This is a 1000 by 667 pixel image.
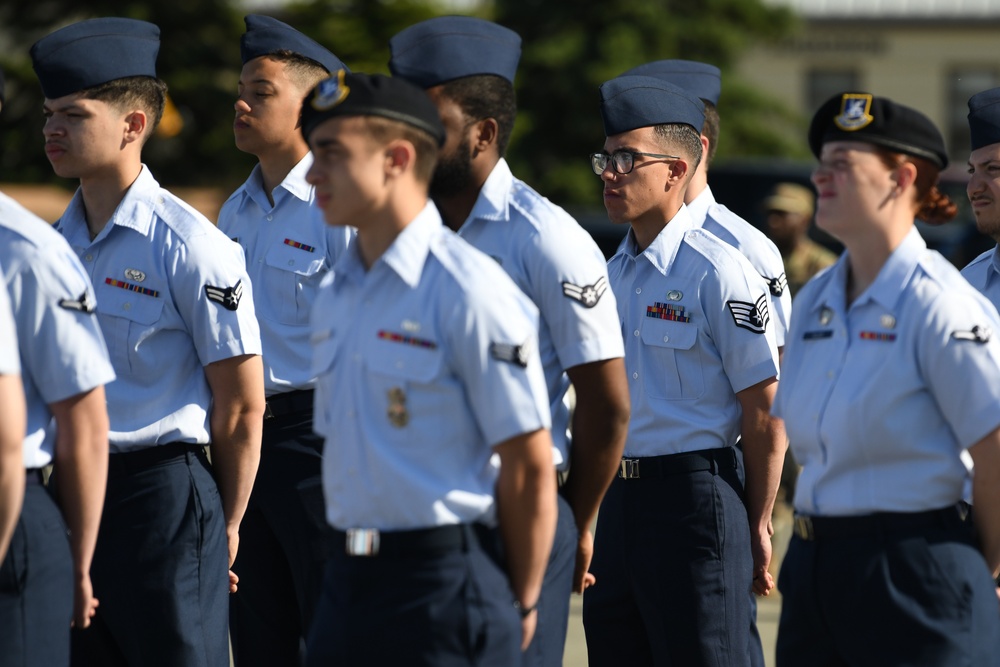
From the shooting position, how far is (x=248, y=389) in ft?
14.4

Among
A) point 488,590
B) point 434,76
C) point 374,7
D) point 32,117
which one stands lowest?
point 488,590

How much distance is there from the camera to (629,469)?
4.62 meters

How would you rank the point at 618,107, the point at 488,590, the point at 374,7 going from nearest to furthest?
the point at 488,590 < the point at 618,107 < the point at 374,7

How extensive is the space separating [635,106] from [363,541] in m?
2.11

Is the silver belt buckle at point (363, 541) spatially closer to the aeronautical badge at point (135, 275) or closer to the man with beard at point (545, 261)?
the man with beard at point (545, 261)

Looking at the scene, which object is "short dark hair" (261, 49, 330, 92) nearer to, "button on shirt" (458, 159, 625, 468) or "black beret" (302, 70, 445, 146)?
"button on shirt" (458, 159, 625, 468)

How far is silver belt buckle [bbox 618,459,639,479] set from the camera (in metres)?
4.61

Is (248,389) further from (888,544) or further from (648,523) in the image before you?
(888,544)

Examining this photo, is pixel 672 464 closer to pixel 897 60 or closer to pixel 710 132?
pixel 710 132

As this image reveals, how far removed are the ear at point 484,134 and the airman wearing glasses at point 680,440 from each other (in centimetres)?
83

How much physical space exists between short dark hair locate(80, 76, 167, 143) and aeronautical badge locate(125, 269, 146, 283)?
0.43m

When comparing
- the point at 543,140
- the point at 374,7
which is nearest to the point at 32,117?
the point at 374,7

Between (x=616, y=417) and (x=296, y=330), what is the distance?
1.47m

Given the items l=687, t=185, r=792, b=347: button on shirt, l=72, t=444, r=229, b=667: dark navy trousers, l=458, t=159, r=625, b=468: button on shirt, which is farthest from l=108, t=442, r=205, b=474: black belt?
l=687, t=185, r=792, b=347: button on shirt
